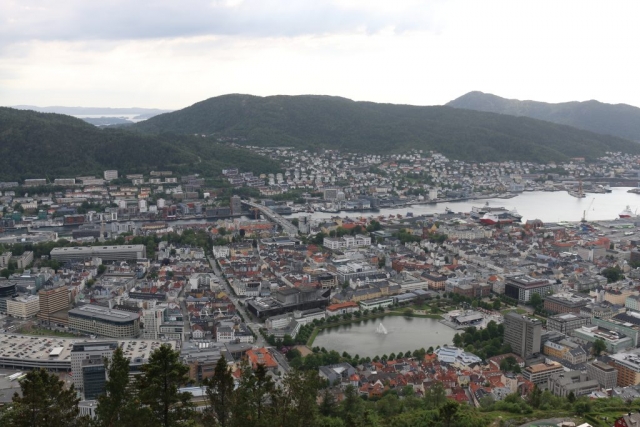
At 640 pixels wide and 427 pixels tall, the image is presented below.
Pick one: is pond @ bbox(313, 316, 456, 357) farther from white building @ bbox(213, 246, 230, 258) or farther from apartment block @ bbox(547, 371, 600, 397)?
white building @ bbox(213, 246, 230, 258)

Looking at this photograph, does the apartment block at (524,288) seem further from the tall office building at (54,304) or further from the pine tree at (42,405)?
the pine tree at (42,405)

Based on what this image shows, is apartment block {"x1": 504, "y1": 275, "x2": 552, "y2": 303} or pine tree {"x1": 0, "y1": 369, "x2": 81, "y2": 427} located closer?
pine tree {"x1": 0, "y1": 369, "x2": 81, "y2": 427}

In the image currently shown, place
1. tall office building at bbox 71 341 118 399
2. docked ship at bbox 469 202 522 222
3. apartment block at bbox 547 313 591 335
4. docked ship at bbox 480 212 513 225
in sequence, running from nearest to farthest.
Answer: tall office building at bbox 71 341 118 399
apartment block at bbox 547 313 591 335
docked ship at bbox 480 212 513 225
docked ship at bbox 469 202 522 222

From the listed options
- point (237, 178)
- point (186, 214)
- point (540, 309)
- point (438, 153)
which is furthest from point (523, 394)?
point (438, 153)

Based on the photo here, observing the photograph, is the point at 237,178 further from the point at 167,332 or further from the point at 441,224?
the point at 167,332

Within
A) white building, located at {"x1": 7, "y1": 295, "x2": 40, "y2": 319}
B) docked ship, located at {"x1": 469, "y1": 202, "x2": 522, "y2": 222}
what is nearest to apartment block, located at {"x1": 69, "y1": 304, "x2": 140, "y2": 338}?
white building, located at {"x1": 7, "y1": 295, "x2": 40, "y2": 319}

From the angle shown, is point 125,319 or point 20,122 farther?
point 20,122
